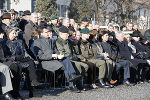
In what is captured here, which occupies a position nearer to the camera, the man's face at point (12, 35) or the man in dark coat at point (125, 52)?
the man's face at point (12, 35)

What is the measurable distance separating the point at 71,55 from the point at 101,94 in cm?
158

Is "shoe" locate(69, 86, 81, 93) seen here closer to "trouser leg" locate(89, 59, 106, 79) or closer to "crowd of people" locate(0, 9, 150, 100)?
"crowd of people" locate(0, 9, 150, 100)

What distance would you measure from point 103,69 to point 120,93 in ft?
3.78

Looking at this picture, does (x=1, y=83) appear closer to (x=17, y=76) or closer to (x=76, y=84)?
(x=17, y=76)

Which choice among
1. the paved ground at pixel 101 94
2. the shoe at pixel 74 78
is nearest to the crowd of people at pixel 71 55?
the shoe at pixel 74 78

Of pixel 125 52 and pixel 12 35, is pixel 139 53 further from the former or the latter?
pixel 12 35

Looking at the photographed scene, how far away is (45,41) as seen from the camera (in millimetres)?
11586

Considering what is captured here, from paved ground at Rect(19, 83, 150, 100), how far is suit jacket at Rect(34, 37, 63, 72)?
71 centimetres

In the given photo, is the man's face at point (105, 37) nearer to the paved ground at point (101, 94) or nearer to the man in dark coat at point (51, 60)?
the paved ground at point (101, 94)

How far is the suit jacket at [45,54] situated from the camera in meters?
11.3

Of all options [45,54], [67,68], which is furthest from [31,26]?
[67,68]

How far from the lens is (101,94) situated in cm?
1136

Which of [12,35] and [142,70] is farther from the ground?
[12,35]

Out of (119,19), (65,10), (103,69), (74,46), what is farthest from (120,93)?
(65,10)
